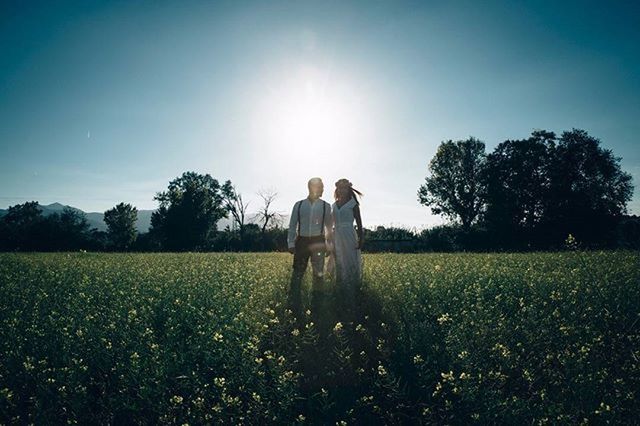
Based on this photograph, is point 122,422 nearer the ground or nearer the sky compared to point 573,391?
nearer the ground

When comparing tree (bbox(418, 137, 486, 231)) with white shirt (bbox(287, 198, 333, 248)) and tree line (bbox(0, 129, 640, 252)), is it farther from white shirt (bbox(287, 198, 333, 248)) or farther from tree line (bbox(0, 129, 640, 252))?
white shirt (bbox(287, 198, 333, 248))

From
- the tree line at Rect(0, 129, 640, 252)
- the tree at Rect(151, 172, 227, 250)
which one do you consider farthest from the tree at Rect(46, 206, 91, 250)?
the tree at Rect(151, 172, 227, 250)

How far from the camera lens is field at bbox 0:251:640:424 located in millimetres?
2629

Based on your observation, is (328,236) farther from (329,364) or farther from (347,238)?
(329,364)

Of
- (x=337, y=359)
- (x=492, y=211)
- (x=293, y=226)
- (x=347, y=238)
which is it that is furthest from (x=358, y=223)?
(x=492, y=211)

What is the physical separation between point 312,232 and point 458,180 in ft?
142

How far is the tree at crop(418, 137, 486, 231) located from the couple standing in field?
4174cm

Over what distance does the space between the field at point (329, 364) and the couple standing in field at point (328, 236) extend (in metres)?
1.25

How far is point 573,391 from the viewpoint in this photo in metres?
2.67

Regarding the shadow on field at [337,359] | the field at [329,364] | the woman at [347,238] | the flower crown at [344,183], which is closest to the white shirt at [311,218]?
the woman at [347,238]

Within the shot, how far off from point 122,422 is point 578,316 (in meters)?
5.30

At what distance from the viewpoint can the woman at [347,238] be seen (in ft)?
23.8

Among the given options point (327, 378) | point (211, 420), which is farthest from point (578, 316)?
point (211, 420)

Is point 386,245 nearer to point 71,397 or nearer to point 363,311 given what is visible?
point 363,311
